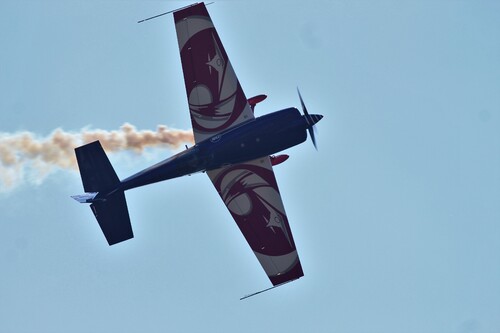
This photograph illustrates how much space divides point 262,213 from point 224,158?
360 cm

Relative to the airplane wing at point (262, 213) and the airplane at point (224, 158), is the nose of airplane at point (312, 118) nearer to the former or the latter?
the airplane at point (224, 158)

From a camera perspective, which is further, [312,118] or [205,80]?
[205,80]

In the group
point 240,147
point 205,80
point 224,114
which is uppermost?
point 205,80

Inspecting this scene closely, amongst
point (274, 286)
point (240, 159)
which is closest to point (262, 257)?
point (274, 286)

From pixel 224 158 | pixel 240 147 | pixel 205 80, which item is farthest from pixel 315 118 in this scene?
pixel 205 80

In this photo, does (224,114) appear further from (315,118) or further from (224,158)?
(315,118)

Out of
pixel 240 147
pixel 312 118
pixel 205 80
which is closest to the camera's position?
pixel 240 147

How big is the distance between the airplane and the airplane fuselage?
4cm

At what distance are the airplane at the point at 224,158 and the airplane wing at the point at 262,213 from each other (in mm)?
43

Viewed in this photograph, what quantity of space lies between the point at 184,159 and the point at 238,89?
4.01 m

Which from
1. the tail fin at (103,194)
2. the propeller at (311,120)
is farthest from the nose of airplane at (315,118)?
the tail fin at (103,194)

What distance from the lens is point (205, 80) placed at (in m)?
46.5

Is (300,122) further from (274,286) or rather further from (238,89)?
(274,286)

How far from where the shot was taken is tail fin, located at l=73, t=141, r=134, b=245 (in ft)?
146
